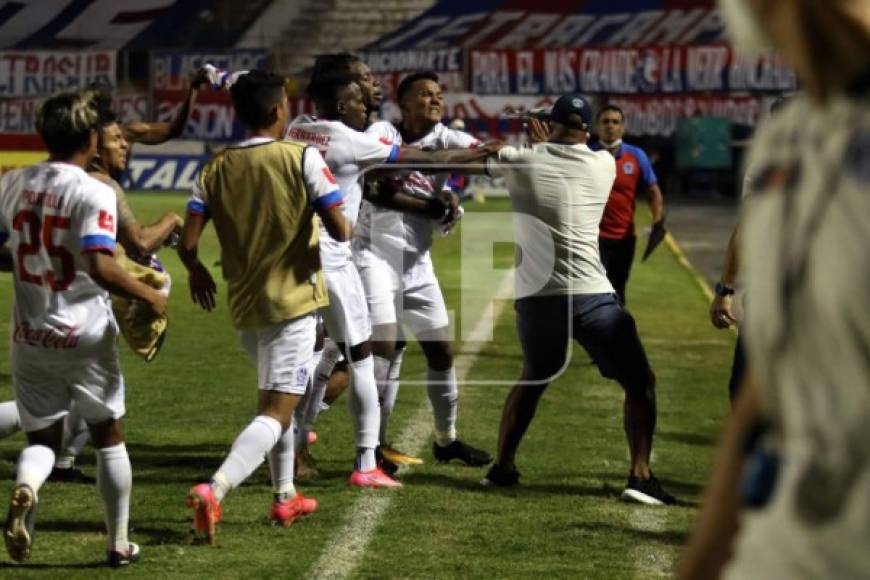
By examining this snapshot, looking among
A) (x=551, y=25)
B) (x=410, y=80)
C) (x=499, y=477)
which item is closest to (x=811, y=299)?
(x=499, y=477)

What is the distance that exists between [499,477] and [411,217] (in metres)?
1.74

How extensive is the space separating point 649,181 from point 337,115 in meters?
6.71

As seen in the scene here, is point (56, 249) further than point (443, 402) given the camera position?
No

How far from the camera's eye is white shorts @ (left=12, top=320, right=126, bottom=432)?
6879 mm

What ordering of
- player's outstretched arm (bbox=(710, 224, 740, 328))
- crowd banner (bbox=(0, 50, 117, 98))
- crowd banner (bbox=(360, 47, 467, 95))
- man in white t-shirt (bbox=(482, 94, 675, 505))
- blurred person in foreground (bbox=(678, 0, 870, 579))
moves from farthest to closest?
crowd banner (bbox=(0, 50, 117, 98))
crowd banner (bbox=(360, 47, 467, 95))
man in white t-shirt (bbox=(482, 94, 675, 505))
player's outstretched arm (bbox=(710, 224, 740, 328))
blurred person in foreground (bbox=(678, 0, 870, 579))

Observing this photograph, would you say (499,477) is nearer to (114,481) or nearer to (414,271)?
(414,271)

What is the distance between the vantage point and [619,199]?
591 inches

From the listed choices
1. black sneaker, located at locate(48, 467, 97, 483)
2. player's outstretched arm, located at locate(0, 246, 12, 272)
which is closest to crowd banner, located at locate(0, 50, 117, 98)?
black sneaker, located at locate(48, 467, 97, 483)

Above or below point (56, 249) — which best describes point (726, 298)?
below

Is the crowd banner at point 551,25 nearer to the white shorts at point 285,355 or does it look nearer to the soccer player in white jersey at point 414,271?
the soccer player in white jersey at point 414,271

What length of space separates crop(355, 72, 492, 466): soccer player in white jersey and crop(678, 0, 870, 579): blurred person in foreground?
757 cm

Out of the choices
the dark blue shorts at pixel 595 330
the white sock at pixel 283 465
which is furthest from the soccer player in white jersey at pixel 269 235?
the dark blue shorts at pixel 595 330

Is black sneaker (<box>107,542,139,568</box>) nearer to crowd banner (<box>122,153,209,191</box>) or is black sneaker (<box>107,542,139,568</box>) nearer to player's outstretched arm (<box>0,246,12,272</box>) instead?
player's outstretched arm (<box>0,246,12,272</box>)

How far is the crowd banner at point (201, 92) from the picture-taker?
4700 cm
